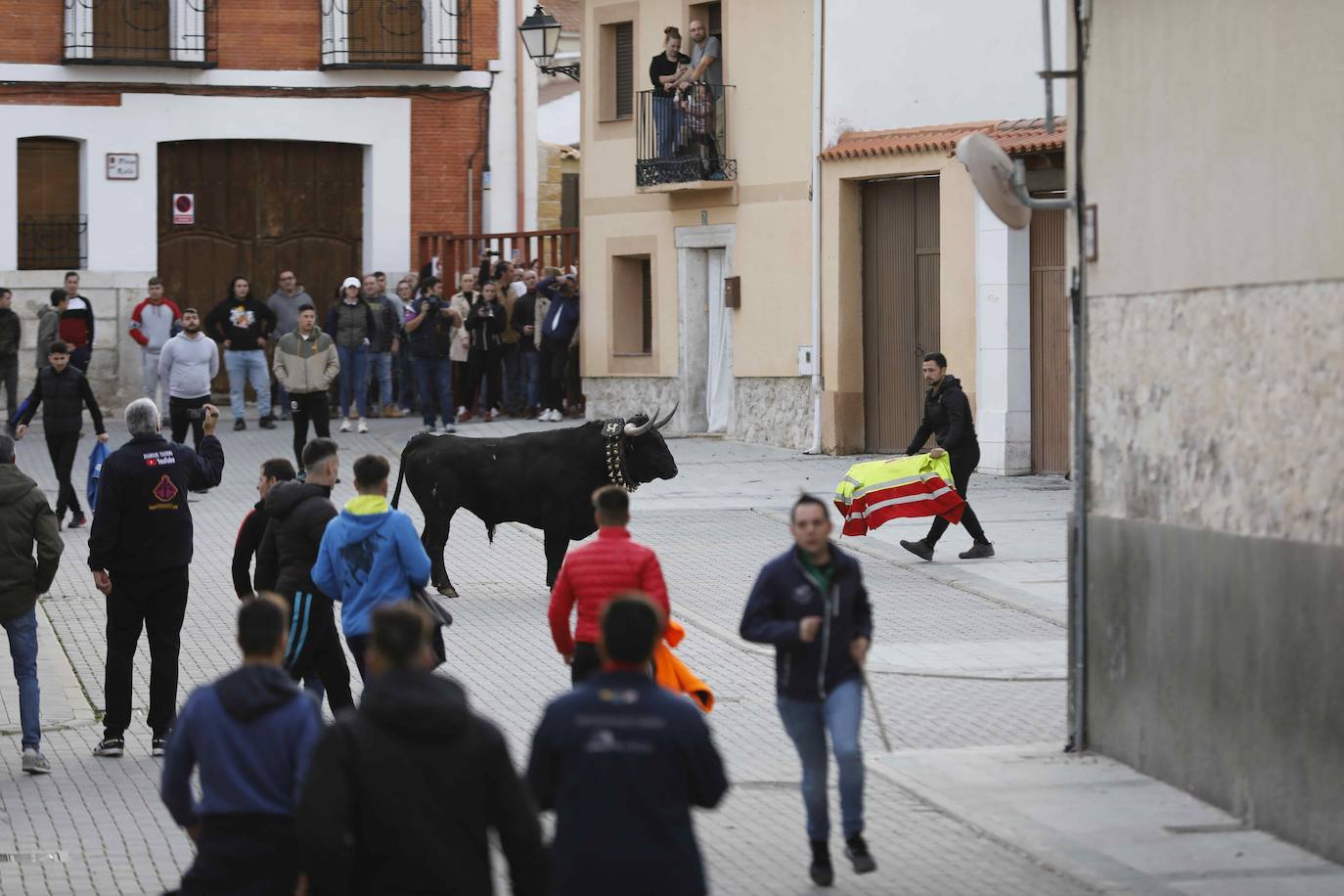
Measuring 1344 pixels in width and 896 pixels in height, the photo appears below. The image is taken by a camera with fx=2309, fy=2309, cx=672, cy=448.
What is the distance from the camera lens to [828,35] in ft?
85.7

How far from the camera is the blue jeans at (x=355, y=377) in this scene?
28578mm

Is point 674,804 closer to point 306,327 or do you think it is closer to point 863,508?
point 863,508

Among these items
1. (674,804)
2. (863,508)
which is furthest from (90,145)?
(674,804)

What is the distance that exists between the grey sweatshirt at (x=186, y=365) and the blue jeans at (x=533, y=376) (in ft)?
20.2

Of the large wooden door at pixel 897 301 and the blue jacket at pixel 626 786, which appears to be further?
the large wooden door at pixel 897 301

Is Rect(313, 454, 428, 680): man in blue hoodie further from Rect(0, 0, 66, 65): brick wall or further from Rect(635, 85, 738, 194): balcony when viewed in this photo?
Rect(0, 0, 66, 65): brick wall

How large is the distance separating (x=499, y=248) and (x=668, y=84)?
495 centimetres

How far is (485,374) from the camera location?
97.2ft

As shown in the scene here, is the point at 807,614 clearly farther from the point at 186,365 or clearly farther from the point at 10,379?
the point at 10,379

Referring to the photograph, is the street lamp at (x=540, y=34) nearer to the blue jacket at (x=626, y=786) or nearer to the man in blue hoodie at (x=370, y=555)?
the man in blue hoodie at (x=370, y=555)

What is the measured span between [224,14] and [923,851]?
24.6 m

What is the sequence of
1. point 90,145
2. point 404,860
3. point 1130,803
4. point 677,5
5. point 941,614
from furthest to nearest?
1. point 90,145
2. point 677,5
3. point 941,614
4. point 1130,803
5. point 404,860

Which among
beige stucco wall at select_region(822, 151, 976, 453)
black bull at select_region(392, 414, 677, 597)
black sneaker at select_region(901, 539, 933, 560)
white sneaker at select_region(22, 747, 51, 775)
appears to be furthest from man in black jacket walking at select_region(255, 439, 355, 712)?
beige stucco wall at select_region(822, 151, 976, 453)

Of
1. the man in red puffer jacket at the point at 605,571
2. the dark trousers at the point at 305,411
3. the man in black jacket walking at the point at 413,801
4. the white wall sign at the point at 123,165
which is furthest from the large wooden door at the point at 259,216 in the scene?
the man in black jacket walking at the point at 413,801
